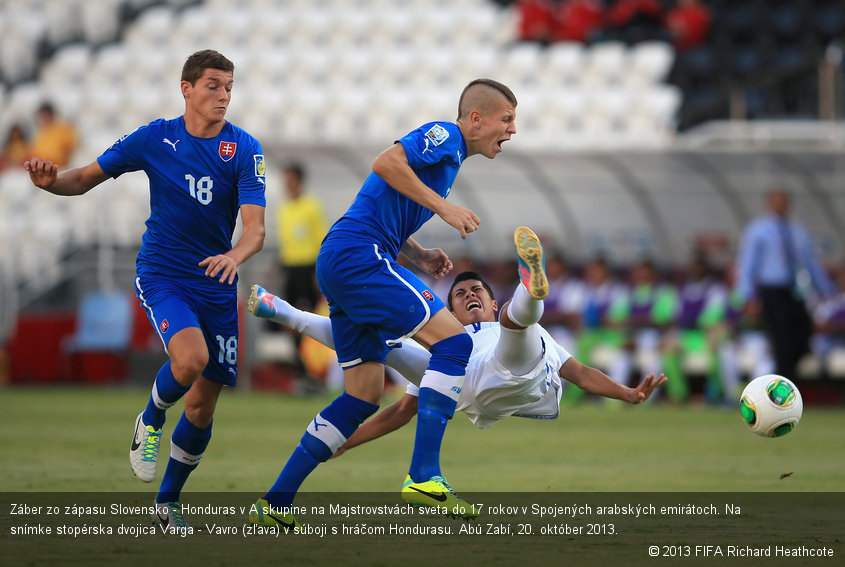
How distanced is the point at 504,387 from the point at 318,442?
1.18m

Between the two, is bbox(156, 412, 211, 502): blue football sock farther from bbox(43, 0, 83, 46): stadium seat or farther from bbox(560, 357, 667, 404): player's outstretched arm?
bbox(43, 0, 83, 46): stadium seat

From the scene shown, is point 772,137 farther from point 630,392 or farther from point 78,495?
point 78,495

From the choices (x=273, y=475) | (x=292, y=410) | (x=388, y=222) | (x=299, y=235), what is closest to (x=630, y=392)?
(x=388, y=222)

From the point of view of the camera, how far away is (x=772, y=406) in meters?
6.73

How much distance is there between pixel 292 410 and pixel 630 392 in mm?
7468

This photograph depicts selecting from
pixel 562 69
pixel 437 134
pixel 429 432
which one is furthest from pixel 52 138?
pixel 429 432

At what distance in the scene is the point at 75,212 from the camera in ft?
58.4

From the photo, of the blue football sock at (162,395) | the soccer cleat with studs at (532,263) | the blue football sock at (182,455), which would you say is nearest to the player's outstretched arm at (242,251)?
the blue football sock at (162,395)

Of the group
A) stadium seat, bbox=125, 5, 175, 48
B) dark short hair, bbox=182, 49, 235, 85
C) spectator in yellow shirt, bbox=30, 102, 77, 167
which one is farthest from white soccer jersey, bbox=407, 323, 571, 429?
stadium seat, bbox=125, 5, 175, 48

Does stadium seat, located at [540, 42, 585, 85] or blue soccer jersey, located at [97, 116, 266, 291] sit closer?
blue soccer jersey, located at [97, 116, 266, 291]

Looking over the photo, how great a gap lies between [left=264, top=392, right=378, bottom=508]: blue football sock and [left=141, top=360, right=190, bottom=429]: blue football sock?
25.0 inches

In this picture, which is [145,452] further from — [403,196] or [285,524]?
[403,196]

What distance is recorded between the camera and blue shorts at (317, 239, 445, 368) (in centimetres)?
538

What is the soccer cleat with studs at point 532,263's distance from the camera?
542 centimetres
